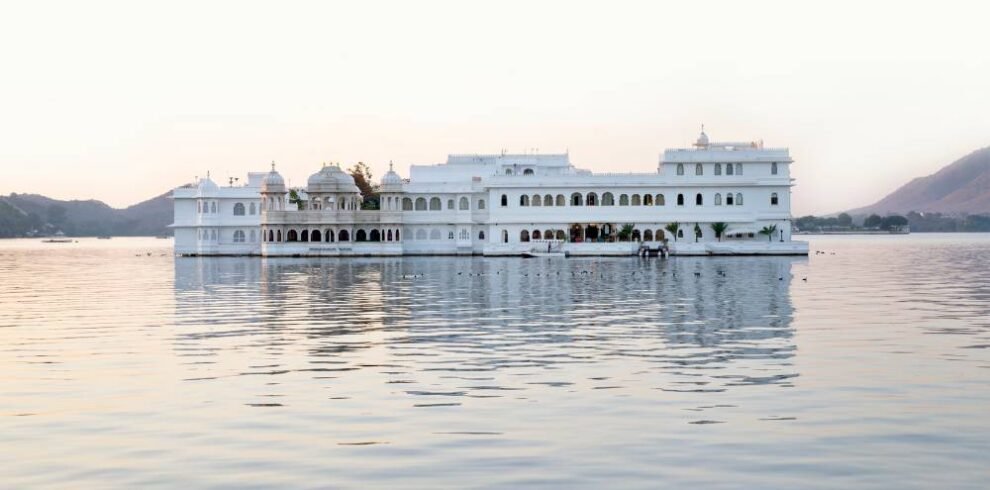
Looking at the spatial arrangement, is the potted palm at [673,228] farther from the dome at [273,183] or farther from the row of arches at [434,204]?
the dome at [273,183]

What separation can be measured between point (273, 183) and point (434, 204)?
487 inches

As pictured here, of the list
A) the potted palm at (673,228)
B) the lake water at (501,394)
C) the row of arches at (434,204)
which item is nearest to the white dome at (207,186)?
the row of arches at (434,204)

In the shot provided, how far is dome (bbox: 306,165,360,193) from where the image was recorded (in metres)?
92.0

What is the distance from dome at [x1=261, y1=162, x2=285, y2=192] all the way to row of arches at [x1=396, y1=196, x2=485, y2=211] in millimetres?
9355

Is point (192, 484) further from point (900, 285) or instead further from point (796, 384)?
point (900, 285)

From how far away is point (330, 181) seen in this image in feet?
302

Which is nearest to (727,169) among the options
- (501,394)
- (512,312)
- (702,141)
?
(702,141)

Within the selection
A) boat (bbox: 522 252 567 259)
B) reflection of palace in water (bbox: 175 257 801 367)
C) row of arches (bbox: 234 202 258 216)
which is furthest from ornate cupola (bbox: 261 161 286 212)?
reflection of palace in water (bbox: 175 257 801 367)

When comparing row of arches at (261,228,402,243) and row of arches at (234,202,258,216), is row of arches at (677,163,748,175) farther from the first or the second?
row of arches at (234,202,258,216)

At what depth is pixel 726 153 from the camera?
8681 centimetres

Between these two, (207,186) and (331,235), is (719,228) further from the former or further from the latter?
(207,186)

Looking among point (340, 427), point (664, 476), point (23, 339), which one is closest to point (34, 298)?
point (23, 339)

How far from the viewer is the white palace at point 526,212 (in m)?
86.1

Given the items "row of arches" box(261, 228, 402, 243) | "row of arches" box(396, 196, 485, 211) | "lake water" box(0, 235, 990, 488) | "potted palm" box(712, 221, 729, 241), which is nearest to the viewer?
"lake water" box(0, 235, 990, 488)
